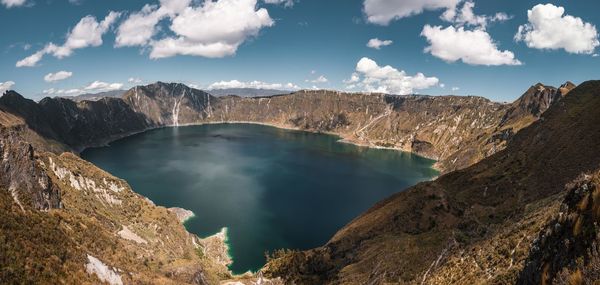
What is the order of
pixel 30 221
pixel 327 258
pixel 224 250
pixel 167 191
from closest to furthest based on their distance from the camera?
pixel 30 221 → pixel 327 258 → pixel 224 250 → pixel 167 191

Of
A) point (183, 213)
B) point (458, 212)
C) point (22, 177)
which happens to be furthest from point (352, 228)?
point (22, 177)

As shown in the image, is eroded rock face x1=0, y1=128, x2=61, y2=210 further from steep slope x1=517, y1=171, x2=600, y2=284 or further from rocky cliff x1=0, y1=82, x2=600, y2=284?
steep slope x1=517, y1=171, x2=600, y2=284

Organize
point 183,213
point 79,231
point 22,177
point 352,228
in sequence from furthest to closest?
point 183,213, point 352,228, point 79,231, point 22,177

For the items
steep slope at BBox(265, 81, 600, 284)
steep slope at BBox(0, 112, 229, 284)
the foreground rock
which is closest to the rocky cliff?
steep slope at BBox(0, 112, 229, 284)

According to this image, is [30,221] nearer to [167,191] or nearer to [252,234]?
[252,234]

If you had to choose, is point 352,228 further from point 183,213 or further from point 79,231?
point 79,231

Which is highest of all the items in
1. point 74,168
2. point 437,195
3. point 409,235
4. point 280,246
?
point 74,168

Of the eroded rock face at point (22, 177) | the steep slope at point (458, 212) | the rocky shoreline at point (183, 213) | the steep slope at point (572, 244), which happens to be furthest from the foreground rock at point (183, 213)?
the steep slope at point (572, 244)

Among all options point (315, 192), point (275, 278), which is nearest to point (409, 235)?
point (275, 278)

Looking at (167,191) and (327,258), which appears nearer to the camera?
(327,258)
